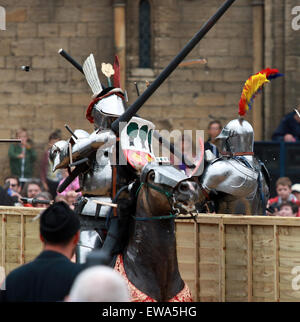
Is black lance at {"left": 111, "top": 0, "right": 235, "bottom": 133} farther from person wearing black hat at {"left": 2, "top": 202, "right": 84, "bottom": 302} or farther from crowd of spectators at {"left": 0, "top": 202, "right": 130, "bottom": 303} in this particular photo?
person wearing black hat at {"left": 2, "top": 202, "right": 84, "bottom": 302}

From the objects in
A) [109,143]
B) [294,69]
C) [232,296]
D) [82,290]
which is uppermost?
[294,69]

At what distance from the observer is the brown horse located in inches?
268

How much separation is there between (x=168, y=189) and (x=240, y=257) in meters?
2.19

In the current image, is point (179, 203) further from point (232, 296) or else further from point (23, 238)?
point (23, 238)

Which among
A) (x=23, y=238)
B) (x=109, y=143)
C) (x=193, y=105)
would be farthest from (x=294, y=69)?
(x=109, y=143)

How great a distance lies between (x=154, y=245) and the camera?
7.00m

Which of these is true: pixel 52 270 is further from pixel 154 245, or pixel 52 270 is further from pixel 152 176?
pixel 154 245

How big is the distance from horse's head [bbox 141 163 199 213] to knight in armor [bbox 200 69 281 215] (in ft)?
5.66

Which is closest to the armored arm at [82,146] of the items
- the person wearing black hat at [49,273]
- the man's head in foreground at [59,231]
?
the man's head in foreground at [59,231]

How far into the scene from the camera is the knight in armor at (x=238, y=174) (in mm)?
8773

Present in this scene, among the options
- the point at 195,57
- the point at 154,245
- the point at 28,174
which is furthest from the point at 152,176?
the point at 195,57

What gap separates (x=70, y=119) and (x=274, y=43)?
370 cm

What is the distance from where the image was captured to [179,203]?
259 inches

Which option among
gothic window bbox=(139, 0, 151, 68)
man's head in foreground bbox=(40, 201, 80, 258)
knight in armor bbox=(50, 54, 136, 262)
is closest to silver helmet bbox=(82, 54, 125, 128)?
knight in armor bbox=(50, 54, 136, 262)
